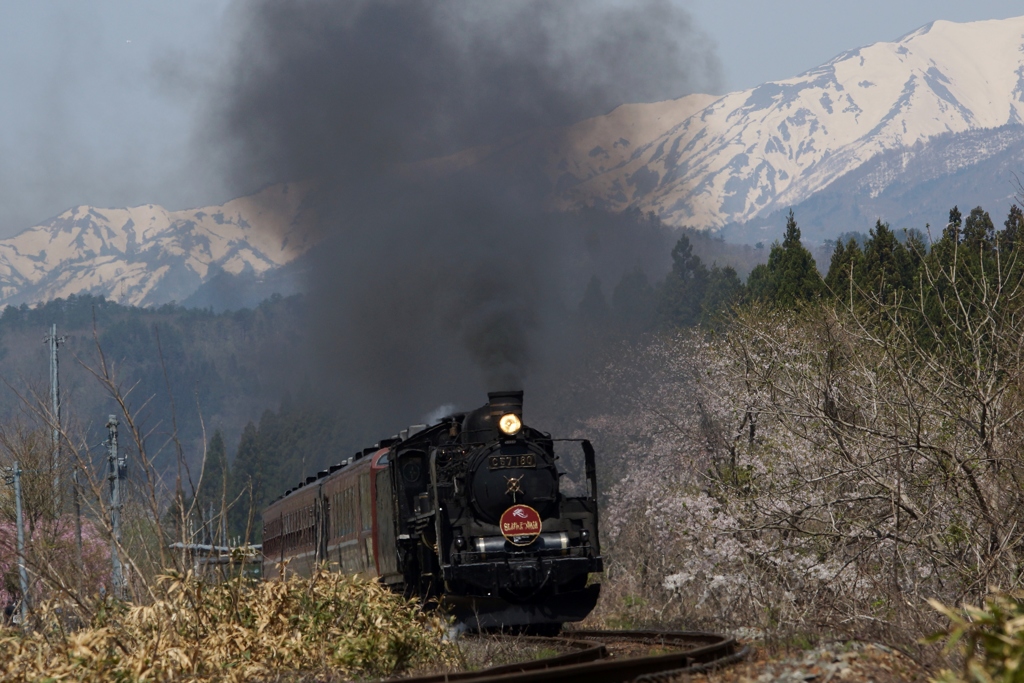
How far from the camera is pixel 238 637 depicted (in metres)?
10.1

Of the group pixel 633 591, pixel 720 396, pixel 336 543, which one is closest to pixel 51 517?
pixel 336 543

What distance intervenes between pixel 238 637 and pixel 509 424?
5774 millimetres

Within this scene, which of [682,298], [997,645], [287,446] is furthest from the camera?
[287,446]

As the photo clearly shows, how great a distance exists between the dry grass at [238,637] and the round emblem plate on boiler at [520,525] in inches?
102

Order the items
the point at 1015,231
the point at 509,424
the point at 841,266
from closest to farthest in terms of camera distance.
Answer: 1. the point at 509,424
2. the point at 1015,231
3. the point at 841,266

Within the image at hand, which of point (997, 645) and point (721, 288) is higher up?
point (721, 288)

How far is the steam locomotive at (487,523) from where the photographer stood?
14.4 meters

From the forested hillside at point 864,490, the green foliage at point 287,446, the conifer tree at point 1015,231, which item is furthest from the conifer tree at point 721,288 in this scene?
the forested hillside at point 864,490

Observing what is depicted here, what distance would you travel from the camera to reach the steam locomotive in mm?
14445

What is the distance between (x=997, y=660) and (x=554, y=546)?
10.6 meters

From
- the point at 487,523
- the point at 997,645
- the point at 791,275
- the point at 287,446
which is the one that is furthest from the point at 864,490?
the point at 287,446

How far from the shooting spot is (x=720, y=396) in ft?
96.5

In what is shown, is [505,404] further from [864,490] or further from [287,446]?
[287,446]

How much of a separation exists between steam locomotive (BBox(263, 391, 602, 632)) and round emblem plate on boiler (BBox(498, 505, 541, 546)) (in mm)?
13
